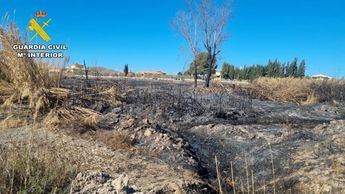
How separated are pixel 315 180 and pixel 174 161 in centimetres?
175

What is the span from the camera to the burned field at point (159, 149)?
154 inches

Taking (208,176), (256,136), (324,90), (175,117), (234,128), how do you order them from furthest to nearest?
(324,90) → (175,117) → (234,128) → (256,136) → (208,176)

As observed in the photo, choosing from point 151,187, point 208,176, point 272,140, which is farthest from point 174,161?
point 272,140

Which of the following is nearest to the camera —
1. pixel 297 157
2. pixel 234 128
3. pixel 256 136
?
pixel 297 157

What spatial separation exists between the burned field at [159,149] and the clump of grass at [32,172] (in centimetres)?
10

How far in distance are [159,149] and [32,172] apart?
242 cm

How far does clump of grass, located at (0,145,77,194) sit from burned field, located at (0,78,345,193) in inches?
3.9

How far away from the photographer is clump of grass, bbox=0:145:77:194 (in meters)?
2.94

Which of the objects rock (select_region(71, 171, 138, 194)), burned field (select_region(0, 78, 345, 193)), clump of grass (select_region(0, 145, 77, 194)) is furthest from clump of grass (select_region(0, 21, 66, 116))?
rock (select_region(71, 171, 138, 194))

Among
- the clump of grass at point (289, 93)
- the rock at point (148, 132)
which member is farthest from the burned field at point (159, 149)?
the clump of grass at point (289, 93)

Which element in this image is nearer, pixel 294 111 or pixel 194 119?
pixel 194 119

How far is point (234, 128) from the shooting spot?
24.9 ft

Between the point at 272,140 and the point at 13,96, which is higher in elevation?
the point at 13,96

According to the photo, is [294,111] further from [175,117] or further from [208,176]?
[208,176]
